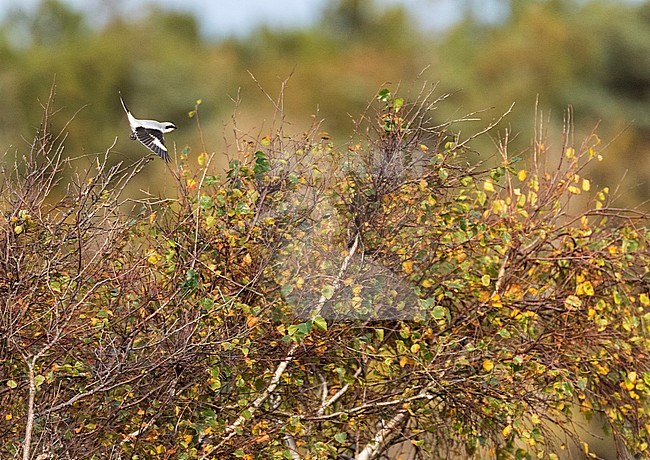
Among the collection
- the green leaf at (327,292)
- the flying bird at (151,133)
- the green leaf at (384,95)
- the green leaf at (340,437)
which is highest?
the green leaf at (384,95)

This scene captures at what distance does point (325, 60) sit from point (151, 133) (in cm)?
3395

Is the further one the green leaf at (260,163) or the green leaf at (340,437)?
the green leaf at (260,163)

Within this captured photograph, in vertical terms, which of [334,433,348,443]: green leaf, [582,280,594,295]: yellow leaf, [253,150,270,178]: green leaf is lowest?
[334,433,348,443]: green leaf

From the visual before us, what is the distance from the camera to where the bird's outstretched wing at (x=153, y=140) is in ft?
16.9

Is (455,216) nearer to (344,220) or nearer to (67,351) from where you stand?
(344,220)

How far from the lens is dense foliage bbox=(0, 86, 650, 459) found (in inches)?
173

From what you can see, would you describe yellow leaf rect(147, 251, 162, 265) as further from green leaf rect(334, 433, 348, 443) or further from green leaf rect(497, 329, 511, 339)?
green leaf rect(497, 329, 511, 339)

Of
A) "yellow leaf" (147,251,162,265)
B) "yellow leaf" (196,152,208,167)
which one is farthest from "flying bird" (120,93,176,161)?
"yellow leaf" (147,251,162,265)

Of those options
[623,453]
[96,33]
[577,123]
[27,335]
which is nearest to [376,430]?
[623,453]

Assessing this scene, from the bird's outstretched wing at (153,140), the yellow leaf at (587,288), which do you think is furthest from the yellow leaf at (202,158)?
the yellow leaf at (587,288)

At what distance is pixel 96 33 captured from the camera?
37.6 metres

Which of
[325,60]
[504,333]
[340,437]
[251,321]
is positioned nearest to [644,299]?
[504,333]

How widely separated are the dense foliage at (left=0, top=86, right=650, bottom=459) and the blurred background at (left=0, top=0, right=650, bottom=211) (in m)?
20.8

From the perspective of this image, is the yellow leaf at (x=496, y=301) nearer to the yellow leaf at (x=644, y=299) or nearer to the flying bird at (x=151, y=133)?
the yellow leaf at (x=644, y=299)
